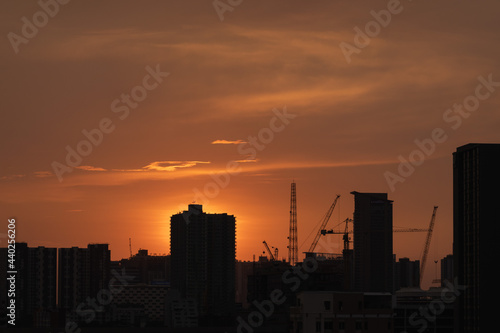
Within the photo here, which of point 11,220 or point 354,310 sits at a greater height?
point 11,220

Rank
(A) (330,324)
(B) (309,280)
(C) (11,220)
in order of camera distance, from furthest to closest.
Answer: (B) (309,280) → (C) (11,220) → (A) (330,324)

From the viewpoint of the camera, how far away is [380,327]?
87125 millimetres

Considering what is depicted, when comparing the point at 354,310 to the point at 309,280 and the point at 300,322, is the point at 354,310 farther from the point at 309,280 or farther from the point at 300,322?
the point at 309,280

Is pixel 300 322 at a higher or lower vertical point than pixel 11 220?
lower

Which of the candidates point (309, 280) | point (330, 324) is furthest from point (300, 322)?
point (309, 280)

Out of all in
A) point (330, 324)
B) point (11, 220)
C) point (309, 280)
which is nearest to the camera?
point (330, 324)

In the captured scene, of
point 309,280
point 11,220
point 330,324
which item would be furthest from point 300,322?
point 309,280

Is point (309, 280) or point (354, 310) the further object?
point (309, 280)

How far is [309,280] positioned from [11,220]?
57950 mm

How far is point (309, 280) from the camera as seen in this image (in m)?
178

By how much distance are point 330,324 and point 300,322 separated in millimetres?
2914

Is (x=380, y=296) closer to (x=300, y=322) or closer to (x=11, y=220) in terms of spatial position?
(x=300, y=322)

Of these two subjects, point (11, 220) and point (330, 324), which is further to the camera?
point (11, 220)

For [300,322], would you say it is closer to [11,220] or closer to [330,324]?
[330,324]
